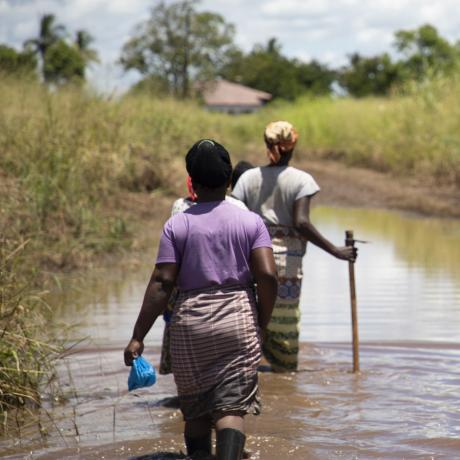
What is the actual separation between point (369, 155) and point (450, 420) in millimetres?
24055

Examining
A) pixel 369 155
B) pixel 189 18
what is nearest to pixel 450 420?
pixel 369 155

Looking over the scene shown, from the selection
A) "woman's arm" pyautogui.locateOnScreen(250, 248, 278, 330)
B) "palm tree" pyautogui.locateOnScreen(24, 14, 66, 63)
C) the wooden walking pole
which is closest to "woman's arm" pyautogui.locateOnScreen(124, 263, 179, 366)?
"woman's arm" pyautogui.locateOnScreen(250, 248, 278, 330)

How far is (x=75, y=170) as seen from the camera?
12.9 meters

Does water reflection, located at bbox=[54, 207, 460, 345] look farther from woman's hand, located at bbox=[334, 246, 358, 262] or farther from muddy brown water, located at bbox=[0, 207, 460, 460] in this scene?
woman's hand, located at bbox=[334, 246, 358, 262]

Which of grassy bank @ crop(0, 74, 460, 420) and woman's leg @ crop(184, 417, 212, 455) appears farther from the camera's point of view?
grassy bank @ crop(0, 74, 460, 420)

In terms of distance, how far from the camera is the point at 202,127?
2331cm

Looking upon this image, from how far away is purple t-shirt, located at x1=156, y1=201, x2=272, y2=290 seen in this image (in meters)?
4.55

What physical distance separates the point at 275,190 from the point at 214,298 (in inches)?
98.6

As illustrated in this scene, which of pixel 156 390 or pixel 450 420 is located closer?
pixel 450 420

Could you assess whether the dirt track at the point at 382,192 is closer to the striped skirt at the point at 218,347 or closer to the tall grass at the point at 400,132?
the tall grass at the point at 400,132

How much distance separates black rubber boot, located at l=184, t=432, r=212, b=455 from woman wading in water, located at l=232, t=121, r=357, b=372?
7.73ft

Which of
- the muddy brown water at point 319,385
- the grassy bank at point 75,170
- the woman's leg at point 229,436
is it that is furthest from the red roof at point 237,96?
the woman's leg at point 229,436

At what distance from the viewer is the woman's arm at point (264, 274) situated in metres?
4.57

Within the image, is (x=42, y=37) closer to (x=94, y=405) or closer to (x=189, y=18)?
(x=189, y=18)
